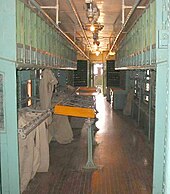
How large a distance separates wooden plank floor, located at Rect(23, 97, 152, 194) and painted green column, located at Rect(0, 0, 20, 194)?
4.38 ft

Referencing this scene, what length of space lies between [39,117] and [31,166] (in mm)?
762

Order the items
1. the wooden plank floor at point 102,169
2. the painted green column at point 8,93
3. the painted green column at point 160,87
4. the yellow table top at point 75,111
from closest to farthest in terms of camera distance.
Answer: the painted green column at point 160,87
the painted green column at point 8,93
the wooden plank floor at point 102,169
the yellow table top at point 75,111

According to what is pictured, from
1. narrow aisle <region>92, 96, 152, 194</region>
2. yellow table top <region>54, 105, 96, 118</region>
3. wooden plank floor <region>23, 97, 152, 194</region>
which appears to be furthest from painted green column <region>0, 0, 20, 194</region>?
yellow table top <region>54, 105, 96, 118</region>

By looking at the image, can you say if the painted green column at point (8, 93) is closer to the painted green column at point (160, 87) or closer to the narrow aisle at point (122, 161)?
the painted green column at point (160, 87)

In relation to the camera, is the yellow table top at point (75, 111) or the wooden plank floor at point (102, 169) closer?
the wooden plank floor at point (102, 169)

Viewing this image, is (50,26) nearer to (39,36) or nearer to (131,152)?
(39,36)

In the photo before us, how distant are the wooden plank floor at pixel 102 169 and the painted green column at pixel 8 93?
1334 millimetres

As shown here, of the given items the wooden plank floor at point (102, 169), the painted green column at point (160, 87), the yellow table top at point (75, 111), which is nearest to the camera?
the painted green column at point (160, 87)

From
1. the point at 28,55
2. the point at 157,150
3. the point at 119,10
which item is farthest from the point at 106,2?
the point at 157,150

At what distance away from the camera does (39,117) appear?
15.0 ft

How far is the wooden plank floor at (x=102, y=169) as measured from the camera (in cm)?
438

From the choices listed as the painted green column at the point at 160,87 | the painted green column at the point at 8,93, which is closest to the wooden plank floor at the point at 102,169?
the painted green column at the point at 8,93

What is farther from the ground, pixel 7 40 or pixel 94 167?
pixel 7 40

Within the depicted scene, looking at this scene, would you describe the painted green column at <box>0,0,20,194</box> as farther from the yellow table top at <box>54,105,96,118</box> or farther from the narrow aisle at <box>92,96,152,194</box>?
the yellow table top at <box>54,105,96,118</box>
